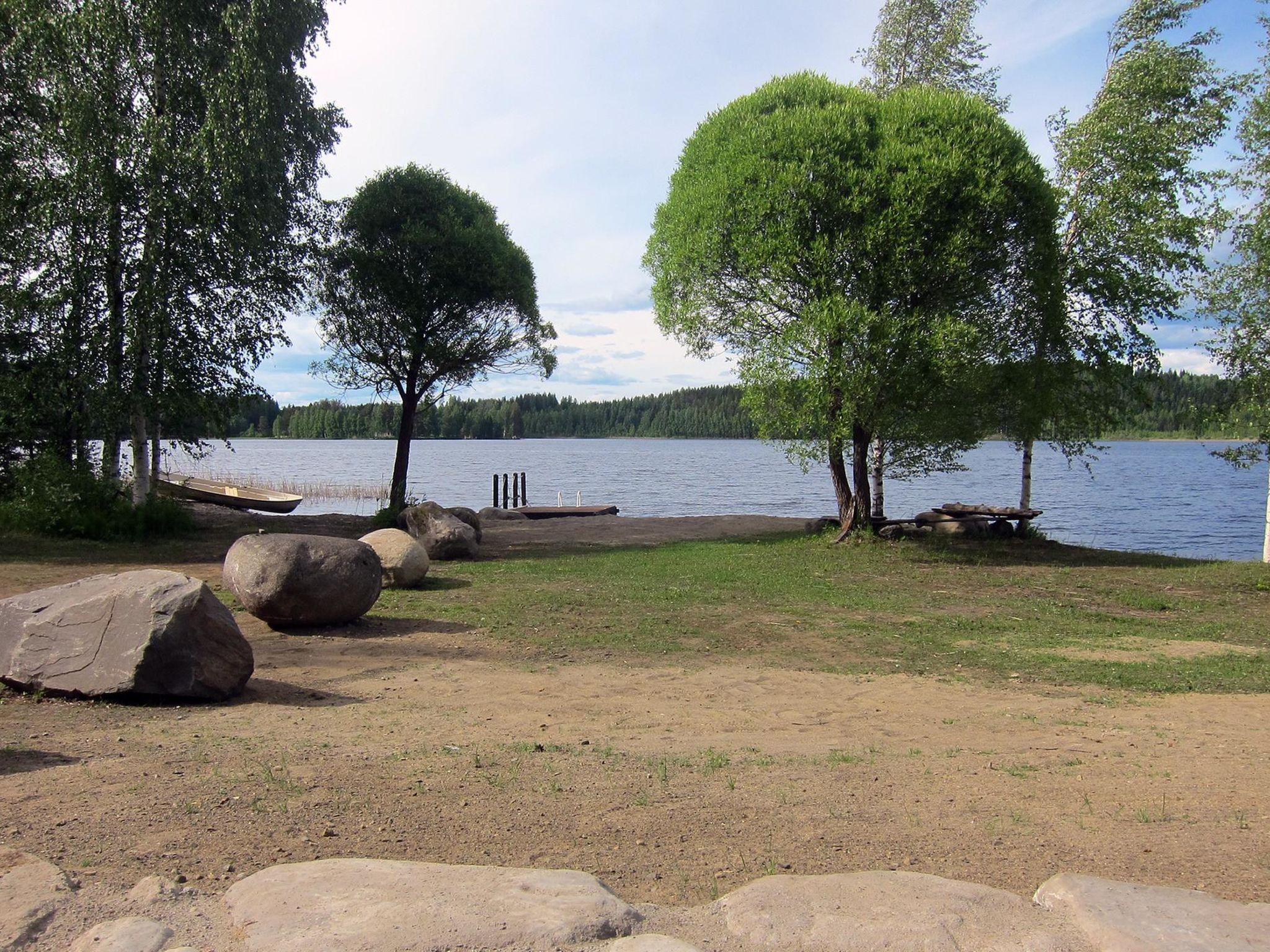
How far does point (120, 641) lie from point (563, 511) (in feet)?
92.8

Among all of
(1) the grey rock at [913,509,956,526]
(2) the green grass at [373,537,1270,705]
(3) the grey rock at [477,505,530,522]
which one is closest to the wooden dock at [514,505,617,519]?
(3) the grey rock at [477,505,530,522]

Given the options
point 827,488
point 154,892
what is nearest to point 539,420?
point 827,488

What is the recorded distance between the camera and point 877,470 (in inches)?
933

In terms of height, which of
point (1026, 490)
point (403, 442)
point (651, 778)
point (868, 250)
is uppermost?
point (868, 250)

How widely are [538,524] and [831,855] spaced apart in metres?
24.6

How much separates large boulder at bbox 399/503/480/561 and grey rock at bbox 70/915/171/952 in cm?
1544

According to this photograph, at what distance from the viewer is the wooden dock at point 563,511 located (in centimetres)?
3456

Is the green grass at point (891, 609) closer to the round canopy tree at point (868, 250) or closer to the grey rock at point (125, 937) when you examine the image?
the round canopy tree at point (868, 250)

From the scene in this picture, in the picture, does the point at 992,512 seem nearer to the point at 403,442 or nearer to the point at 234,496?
the point at 403,442

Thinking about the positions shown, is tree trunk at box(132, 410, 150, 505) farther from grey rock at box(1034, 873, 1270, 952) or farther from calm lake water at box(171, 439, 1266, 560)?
grey rock at box(1034, 873, 1270, 952)

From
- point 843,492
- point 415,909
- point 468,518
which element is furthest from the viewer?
point 843,492

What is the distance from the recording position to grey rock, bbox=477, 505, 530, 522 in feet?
104

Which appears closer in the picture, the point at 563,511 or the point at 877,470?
the point at 877,470

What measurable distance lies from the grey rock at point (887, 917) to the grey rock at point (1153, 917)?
12 centimetres
